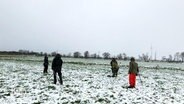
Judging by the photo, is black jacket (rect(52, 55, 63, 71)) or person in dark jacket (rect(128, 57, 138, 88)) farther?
black jacket (rect(52, 55, 63, 71))

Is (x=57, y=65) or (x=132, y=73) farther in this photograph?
(x=57, y=65)

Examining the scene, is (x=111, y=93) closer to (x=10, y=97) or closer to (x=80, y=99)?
(x=80, y=99)

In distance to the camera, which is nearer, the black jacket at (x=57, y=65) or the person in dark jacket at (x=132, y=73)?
the person in dark jacket at (x=132, y=73)

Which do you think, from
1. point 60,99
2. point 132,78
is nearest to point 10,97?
point 60,99

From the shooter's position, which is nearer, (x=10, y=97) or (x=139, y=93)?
(x=10, y=97)

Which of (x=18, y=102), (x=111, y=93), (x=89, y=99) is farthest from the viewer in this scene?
(x=111, y=93)

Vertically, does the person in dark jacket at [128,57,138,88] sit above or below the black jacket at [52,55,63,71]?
below

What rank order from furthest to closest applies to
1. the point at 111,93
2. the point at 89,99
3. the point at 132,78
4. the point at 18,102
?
the point at 132,78 → the point at 111,93 → the point at 89,99 → the point at 18,102

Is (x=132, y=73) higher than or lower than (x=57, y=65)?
lower

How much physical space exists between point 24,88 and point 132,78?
698 cm

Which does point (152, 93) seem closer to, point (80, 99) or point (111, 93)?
point (111, 93)

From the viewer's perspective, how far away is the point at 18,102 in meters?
15.7

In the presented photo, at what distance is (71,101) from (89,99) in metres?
0.98

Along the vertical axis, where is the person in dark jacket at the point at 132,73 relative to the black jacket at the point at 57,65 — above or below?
below
